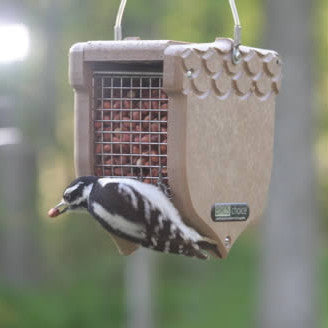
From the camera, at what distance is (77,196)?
3.44m

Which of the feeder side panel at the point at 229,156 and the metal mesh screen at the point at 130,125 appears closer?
the feeder side panel at the point at 229,156

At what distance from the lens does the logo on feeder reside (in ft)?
11.5

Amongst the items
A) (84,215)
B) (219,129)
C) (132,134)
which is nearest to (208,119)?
(219,129)

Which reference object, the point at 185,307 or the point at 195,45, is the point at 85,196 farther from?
the point at 185,307

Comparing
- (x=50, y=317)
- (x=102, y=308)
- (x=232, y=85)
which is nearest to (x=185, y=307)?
(x=102, y=308)

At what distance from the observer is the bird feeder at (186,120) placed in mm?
3389

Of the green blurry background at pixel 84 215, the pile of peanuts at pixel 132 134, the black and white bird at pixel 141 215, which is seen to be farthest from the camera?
the green blurry background at pixel 84 215

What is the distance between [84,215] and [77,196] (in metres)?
9.31

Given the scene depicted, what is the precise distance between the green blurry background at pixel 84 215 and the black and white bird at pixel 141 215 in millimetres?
6561

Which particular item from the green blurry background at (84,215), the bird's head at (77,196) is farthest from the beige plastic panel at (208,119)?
the green blurry background at (84,215)

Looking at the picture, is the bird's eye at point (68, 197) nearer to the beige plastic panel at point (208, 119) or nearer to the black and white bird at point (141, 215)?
the black and white bird at point (141, 215)

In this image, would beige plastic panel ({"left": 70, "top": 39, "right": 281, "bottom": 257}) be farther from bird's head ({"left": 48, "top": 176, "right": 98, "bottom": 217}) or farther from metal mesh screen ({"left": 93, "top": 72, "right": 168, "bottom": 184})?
bird's head ({"left": 48, "top": 176, "right": 98, "bottom": 217})

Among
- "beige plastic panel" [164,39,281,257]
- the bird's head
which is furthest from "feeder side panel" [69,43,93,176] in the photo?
"beige plastic panel" [164,39,281,257]

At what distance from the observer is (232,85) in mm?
3525
